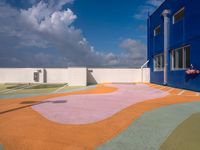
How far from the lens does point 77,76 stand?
66.5 feet

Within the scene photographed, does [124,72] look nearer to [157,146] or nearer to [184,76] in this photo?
[184,76]

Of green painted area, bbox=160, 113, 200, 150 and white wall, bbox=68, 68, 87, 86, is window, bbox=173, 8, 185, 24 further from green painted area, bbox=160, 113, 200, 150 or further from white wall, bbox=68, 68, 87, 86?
green painted area, bbox=160, 113, 200, 150

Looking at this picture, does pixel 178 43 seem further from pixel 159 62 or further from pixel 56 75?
pixel 56 75

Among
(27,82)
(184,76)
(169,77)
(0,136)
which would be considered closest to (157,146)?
(0,136)

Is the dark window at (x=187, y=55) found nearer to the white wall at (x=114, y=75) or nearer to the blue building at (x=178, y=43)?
the blue building at (x=178, y=43)

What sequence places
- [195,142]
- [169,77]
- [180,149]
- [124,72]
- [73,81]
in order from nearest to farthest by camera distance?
1. [180,149]
2. [195,142]
3. [169,77]
4. [73,81]
5. [124,72]

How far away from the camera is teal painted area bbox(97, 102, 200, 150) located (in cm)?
389

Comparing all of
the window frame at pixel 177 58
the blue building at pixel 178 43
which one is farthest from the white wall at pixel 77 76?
the window frame at pixel 177 58

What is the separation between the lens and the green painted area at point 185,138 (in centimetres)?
381

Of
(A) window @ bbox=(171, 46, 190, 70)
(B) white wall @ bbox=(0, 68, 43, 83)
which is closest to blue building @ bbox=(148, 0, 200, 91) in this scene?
(A) window @ bbox=(171, 46, 190, 70)

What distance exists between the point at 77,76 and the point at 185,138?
1678cm

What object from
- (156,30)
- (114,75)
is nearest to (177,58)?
(156,30)

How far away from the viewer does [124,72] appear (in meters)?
23.8

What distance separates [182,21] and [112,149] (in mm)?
14635
